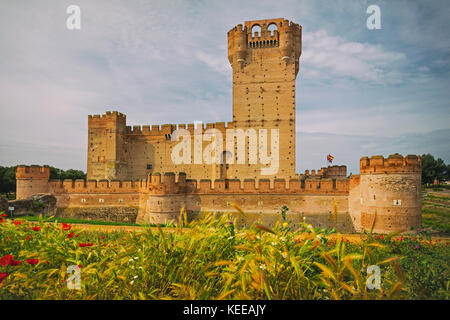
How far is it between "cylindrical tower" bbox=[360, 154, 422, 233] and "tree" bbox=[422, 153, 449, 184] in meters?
29.7

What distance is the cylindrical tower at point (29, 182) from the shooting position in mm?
19906

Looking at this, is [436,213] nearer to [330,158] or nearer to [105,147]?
[330,158]

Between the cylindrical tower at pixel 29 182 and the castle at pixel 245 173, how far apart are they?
0.07 metres

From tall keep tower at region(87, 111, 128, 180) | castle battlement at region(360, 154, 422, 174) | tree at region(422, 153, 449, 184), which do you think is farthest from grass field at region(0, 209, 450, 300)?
tree at region(422, 153, 449, 184)

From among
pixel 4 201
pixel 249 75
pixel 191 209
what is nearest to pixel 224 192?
pixel 191 209

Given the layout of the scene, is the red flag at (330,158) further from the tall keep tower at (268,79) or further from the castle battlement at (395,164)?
A: the castle battlement at (395,164)

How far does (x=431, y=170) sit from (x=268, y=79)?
1240 inches

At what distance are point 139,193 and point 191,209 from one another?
Result: 15.6 ft

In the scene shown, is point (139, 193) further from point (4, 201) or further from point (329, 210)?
point (329, 210)

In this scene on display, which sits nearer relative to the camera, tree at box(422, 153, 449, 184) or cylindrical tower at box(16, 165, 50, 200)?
cylindrical tower at box(16, 165, 50, 200)

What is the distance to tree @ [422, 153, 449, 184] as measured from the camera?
36.4m

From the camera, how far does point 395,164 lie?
13773 mm

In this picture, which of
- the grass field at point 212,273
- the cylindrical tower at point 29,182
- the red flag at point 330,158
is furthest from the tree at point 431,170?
the cylindrical tower at point 29,182

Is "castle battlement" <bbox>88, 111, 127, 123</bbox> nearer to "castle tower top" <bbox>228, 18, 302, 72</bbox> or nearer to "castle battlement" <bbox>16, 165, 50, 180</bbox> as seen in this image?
"castle battlement" <bbox>16, 165, 50, 180</bbox>
